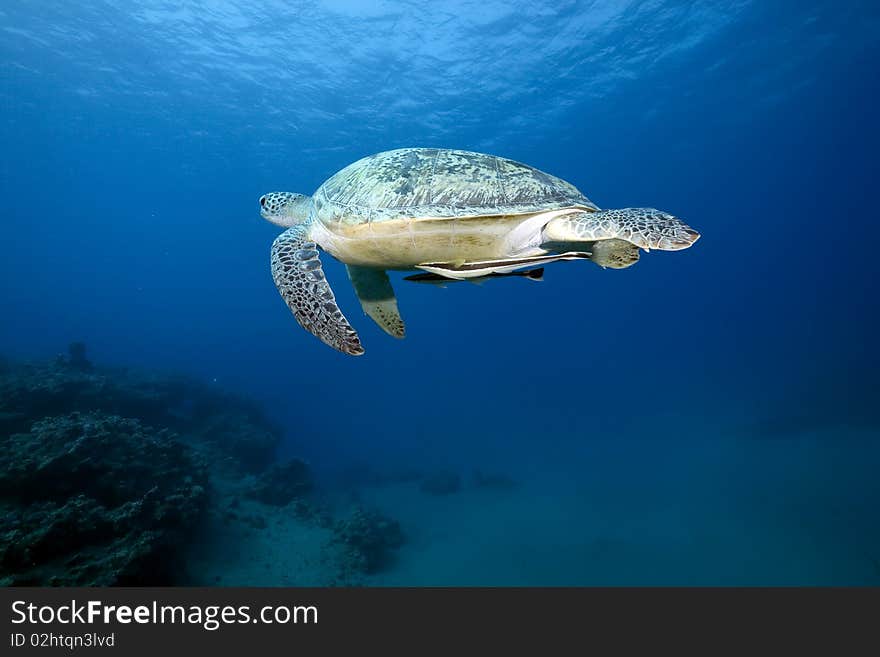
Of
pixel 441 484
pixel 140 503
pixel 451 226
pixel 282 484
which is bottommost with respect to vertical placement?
pixel 140 503

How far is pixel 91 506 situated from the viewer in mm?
5520

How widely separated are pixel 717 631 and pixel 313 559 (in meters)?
7.30

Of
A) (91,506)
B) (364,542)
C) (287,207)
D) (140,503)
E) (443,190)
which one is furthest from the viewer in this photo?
(364,542)

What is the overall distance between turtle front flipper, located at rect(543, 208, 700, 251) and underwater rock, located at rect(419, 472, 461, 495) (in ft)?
46.6

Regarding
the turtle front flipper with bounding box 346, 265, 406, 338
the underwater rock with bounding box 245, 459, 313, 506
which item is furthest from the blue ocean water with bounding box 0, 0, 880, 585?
the turtle front flipper with bounding box 346, 265, 406, 338

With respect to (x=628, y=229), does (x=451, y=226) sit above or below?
above

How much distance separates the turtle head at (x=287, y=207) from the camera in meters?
5.14

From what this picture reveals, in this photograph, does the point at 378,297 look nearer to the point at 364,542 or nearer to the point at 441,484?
the point at 364,542

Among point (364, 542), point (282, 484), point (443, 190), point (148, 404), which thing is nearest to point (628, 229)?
point (443, 190)

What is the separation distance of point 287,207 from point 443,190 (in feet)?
9.03

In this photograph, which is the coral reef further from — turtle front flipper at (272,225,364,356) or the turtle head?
the turtle head

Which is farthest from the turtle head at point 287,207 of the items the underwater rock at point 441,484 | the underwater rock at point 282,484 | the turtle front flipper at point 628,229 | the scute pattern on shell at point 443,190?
the underwater rock at point 441,484

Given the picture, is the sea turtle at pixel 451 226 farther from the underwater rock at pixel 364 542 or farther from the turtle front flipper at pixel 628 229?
the underwater rock at pixel 364 542

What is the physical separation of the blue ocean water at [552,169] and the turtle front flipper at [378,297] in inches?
274
